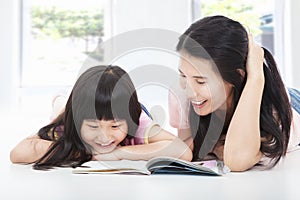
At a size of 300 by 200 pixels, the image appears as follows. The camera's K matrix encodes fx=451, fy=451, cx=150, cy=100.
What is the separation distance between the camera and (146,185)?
0.86 meters

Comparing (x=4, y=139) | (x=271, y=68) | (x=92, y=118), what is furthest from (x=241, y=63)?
(x=4, y=139)

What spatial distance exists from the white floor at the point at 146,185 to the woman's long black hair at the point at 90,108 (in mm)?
101

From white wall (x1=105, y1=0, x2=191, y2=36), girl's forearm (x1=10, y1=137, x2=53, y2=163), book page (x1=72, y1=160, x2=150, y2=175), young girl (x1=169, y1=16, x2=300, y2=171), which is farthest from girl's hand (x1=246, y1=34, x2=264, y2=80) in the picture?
white wall (x1=105, y1=0, x2=191, y2=36)

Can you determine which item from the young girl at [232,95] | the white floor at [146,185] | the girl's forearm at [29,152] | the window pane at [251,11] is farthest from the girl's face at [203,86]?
the window pane at [251,11]

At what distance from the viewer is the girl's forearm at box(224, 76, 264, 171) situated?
1047 millimetres

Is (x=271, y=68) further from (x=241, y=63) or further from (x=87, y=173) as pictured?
(x=87, y=173)

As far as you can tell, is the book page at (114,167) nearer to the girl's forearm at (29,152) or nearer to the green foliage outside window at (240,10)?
the girl's forearm at (29,152)

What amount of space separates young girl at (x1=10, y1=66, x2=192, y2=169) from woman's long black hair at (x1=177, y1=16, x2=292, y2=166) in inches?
5.5

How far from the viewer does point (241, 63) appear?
1.11m

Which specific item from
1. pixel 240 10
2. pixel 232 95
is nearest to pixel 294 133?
pixel 232 95

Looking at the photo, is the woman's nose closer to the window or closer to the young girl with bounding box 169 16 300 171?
the young girl with bounding box 169 16 300 171

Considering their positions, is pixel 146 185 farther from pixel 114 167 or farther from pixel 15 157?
pixel 15 157

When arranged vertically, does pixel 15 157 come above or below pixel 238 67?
below

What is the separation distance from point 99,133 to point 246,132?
36 cm
